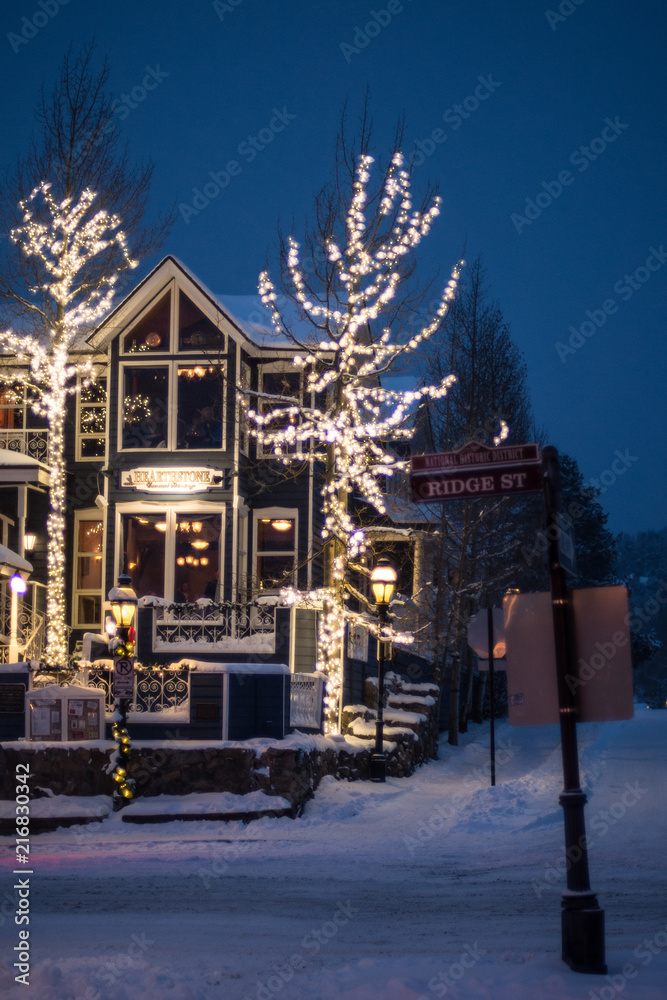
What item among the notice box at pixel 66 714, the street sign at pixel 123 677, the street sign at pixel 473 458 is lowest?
the notice box at pixel 66 714

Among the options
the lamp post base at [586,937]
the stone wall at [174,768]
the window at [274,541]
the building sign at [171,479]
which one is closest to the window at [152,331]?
the building sign at [171,479]

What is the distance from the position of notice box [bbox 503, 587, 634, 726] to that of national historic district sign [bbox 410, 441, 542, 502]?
2.60 feet

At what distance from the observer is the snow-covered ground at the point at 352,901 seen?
6.14 meters

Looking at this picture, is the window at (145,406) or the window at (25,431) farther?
the window at (25,431)

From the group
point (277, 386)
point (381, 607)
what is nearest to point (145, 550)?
point (277, 386)

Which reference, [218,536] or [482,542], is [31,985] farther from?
[482,542]

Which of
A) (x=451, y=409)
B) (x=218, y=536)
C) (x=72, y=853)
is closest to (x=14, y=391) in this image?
(x=218, y=536)

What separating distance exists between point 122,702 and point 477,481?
10.1 metres

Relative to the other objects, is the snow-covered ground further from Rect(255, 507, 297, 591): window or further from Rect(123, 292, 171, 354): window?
Rect(123, 292, 171, 354): window

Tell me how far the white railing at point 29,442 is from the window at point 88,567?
1.80 m

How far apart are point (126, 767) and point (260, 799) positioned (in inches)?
81.9

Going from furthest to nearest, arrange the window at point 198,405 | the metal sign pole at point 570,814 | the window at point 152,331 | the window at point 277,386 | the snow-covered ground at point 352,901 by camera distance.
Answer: the window at point 277,386 < the window at point 152,331 < the window at point 198,405 < the metal sign pole at point 570,814 < the snow-covered ground at point 352,901

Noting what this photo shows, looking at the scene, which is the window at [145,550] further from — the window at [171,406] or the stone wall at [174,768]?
the stone wall at [174,768]

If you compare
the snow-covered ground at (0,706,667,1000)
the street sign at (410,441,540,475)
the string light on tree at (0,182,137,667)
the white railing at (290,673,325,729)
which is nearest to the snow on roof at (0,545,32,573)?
the string light on tree at (0,182,137,667)
